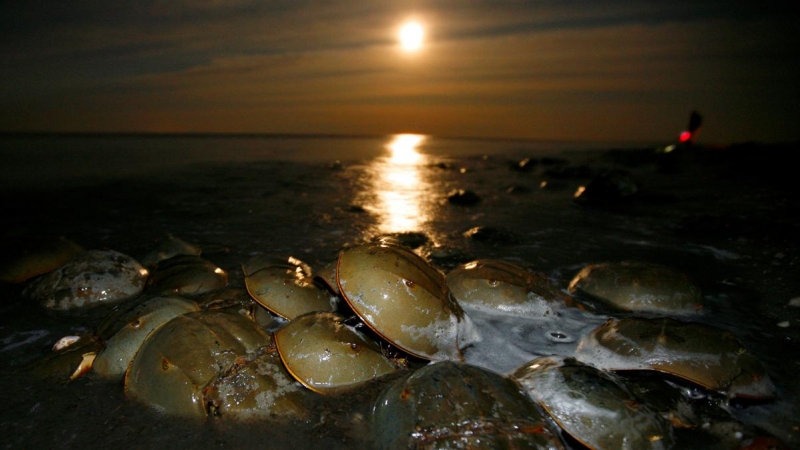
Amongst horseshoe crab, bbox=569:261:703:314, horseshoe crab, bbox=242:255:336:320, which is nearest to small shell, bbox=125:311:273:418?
horseshoe crab, bbox=242:255:336:320

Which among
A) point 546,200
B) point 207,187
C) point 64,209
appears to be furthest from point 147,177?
point 546,200

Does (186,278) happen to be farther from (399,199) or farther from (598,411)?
(399,199)

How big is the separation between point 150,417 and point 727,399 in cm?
250

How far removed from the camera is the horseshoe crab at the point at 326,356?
1866 mm

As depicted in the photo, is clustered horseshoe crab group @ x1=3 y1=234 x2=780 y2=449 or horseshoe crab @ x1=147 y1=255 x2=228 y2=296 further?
horseshoe crab @ x1=147 y1=255 x2=228 y2=296

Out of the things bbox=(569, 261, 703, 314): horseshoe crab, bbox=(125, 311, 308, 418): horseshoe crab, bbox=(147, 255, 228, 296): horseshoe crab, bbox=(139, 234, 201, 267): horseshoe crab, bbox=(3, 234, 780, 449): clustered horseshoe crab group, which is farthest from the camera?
bbox=(139, 234, 201, 267): horseshoe crab

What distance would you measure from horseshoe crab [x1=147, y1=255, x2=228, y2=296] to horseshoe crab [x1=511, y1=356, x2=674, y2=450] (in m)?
2.37

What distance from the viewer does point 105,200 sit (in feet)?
24.0

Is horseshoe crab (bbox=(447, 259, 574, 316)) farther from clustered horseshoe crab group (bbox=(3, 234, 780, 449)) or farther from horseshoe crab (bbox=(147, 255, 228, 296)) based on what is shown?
horseshoe crab (bbox=(147, 255, 228, 296))

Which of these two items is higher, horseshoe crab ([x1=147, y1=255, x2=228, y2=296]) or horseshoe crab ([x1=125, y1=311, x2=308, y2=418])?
horseshoe crab ([x1=125, y1=311, x2=308, y2=418])

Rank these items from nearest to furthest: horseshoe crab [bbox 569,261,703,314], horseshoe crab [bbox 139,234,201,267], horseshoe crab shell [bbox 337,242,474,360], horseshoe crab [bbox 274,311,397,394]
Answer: horseshoe crab [bbox 274,311,397,394]
horseshoe crab shell [bbox 337,242,474,360]
horseshoe crab [bbox 569,261,703,314]
horseshoe crab [bbox 139,234,201,267]

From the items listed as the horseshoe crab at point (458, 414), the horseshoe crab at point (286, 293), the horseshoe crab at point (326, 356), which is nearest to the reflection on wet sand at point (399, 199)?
the horseshoe crab at point (286, 293)

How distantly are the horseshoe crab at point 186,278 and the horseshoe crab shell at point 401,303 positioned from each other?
1425mm

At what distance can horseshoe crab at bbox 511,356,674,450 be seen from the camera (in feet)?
4.93
